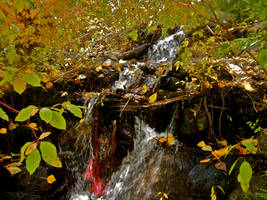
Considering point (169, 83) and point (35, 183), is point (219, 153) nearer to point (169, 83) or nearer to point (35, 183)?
point (169, 83)

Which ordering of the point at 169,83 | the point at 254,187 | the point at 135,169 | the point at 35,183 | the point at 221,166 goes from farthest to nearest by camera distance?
1. the point at 169,83
2. the point at 35,183
3. the point at 135,169
4. the point at 221,166
5. the point at 254,187

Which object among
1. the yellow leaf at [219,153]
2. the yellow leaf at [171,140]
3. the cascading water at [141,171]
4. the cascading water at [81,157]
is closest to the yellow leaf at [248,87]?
the yellow leaf at [219,153]

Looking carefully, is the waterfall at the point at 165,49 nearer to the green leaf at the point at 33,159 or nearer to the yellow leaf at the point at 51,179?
the yellow leaf at the point at 51,179

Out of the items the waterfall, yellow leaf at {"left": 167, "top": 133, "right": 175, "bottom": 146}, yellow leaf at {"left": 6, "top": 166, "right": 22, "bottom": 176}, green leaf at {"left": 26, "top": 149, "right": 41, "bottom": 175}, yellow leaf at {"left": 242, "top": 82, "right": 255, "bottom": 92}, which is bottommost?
yellow leaf at {"left": 6, "top": 166, "right": 22, "bottom": 176}

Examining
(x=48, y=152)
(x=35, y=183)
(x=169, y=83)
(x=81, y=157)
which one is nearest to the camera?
(x=48, y=152)

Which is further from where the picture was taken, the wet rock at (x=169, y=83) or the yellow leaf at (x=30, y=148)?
the wet rock at (x=169, y=83)

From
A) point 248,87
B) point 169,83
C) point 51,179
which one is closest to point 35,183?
point 51,179

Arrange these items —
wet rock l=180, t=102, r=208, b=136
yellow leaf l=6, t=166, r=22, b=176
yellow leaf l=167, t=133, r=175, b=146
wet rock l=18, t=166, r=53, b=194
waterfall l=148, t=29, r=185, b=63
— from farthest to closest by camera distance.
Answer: waterfall l=148, t=29, r=185, b=63, wet rock l=18, t=166, r=53, b=194, yellow leaf l=6, t=166, r=22, b=176, yellow leaf l=167, t=133, r=175, b=146, wet rock l=180, t=102, r=208, b=136

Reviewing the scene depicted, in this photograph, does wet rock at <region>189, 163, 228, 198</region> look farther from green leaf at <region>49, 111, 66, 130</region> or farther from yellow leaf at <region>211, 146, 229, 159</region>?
green leaf at <region>49, 111, 66, 130</region>

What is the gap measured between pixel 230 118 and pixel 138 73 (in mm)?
2586

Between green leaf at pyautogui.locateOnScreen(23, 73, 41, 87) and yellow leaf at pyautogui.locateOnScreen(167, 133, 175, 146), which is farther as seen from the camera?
yellow leaf at pyautogui.locateOnScreen(167, 133, 175, 146)

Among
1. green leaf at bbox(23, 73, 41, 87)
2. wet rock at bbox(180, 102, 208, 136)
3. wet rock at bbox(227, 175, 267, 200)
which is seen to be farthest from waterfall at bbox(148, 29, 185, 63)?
green leaf at bbox(23, 73, 41, 87)

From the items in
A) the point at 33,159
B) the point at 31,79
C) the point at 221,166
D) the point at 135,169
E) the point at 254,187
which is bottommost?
the point at 135,169

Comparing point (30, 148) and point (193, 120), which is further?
point (193, 120)
